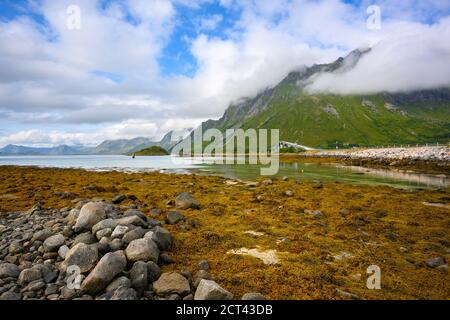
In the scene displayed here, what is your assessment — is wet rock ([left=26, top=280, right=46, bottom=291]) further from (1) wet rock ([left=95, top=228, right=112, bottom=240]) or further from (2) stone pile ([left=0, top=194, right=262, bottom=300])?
(1) wet rock ([left=95, top=228, right=112, bottom=240])

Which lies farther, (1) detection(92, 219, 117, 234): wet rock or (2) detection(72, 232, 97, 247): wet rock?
(1) detection(92, 219, 117, 234): wet rock

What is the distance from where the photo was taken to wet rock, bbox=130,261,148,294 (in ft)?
30.3

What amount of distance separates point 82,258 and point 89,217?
3.73 meters

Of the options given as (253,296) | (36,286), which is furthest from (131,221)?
(253,296)

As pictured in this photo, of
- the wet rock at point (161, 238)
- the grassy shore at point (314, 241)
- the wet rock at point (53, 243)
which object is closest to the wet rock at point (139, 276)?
the grassy shore at point (314, 241)

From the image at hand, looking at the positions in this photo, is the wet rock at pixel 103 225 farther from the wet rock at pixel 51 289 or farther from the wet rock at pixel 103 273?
the wet rock at pixel 51 289

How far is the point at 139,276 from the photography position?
947 cm

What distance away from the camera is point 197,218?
1980 cm

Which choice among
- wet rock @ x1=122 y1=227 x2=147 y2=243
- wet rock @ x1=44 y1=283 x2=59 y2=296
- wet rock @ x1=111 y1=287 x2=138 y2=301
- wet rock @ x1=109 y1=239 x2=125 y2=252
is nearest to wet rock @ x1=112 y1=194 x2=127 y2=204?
wet rock @ x1=122 y1=227 x2=147 y2=243

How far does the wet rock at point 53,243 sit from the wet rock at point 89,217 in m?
1.00

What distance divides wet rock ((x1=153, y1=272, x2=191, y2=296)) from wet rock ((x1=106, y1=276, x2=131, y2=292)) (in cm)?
94
